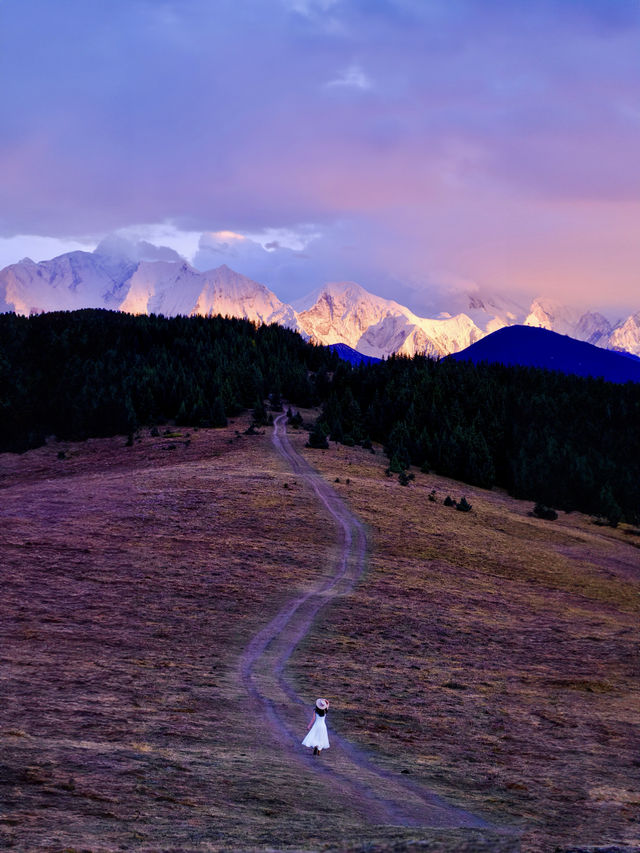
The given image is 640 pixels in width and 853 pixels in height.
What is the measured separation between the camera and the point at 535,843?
9.96 meters

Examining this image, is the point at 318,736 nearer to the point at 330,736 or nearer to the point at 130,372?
the point at 330,736

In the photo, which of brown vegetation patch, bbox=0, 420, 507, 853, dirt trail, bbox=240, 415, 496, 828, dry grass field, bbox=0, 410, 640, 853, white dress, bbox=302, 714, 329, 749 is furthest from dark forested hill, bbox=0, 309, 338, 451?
white dress, bbox=302, 714, 329, 749

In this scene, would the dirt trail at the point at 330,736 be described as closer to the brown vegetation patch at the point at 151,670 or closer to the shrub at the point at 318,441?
the brown vegetation patch at the point at 151,670

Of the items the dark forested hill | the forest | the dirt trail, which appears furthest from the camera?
the dark forested hill

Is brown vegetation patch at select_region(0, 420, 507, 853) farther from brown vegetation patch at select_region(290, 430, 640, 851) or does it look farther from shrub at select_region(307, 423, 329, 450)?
shrub at select_region(307, 423, 329, 450)

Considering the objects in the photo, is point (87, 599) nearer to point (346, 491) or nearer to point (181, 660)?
point (181, 660)

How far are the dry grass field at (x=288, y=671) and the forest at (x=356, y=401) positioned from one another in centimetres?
2688

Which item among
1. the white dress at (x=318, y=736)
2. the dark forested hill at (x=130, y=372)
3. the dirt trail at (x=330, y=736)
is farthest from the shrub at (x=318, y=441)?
the white dress at (x=318, y=736)

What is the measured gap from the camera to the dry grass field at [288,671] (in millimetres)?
10383

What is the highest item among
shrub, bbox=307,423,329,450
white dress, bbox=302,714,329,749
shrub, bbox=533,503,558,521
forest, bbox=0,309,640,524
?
forest, bbox=0,309,640,524

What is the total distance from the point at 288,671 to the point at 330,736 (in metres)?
4.64

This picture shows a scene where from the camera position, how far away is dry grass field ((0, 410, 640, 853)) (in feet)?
34.1

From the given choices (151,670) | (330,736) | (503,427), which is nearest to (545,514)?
(503,427)

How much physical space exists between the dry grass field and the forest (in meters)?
26.9
